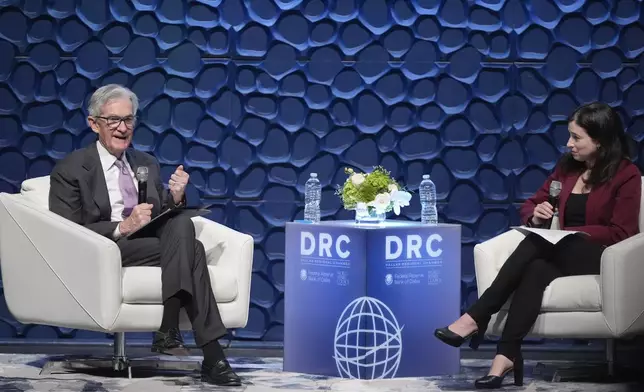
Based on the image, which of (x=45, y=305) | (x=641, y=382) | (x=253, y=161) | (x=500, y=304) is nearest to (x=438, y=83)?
(x=253, y=161)

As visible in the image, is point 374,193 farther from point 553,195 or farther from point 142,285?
point 142,285

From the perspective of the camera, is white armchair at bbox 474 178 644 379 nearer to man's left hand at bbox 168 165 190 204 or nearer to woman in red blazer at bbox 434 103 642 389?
woman in red blazer at bbox 434 103 642 389

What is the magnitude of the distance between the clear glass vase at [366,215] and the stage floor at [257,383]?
793 millimetres

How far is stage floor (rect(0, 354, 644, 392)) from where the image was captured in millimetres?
4281


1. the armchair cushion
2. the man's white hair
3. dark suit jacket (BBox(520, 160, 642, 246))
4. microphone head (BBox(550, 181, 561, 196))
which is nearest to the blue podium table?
microphone head (BBox(550, 181, 561, 196))

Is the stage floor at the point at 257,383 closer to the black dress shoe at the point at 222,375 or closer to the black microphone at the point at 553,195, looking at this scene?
the black dress shoe at the point at 222,375

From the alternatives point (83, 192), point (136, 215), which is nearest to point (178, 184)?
point (136, 215)

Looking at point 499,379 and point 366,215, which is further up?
point 366,215

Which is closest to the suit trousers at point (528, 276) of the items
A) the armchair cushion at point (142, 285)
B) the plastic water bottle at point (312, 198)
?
the plastic water bottle at point (312, 198)

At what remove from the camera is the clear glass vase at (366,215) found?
15.8 ft

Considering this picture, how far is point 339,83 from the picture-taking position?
5.36m

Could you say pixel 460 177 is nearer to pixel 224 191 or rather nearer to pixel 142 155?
pixel 224 191

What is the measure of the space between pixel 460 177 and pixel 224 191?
1289 mm

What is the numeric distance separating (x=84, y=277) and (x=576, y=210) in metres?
2.32
